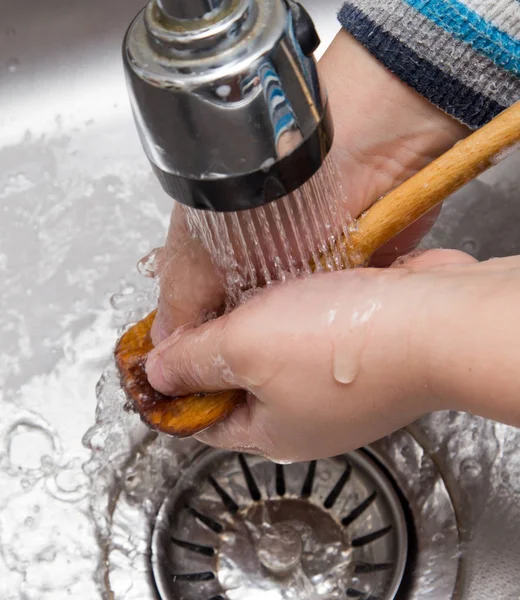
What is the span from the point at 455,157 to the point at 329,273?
0.10 metres

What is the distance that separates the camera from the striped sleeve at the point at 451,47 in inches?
17.2

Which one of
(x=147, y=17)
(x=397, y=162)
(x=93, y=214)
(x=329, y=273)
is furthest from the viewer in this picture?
(x=93, y=214)

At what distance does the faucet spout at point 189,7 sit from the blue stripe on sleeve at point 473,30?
225 millimetres

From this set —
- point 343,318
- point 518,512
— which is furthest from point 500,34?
point 518,512

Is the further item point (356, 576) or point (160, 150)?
point (356, 576)

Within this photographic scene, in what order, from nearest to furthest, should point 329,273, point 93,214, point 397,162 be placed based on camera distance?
point 329,273 < point 397,162 < point 93,214

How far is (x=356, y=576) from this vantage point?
538mm

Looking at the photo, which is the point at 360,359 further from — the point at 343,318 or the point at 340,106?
the point at 340,106

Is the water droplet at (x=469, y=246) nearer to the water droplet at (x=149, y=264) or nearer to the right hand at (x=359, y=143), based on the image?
the right hand at (x=359, y=143)

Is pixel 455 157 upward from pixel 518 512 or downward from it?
upward

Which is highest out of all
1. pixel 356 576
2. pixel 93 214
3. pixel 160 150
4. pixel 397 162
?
pixel 160 150

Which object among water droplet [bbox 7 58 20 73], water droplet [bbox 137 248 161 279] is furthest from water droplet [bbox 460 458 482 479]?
water droplet [bbox 7 58 20 73]

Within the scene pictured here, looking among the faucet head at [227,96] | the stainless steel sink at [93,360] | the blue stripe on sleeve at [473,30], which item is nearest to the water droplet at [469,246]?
the stainless steel sink at [93,360]

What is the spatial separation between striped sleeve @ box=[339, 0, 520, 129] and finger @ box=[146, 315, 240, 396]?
0.70ft
